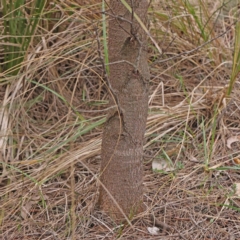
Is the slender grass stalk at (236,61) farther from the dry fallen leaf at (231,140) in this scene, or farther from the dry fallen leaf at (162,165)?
the dry fallen leaf at (162,165)

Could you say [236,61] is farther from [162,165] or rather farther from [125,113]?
[125,113]

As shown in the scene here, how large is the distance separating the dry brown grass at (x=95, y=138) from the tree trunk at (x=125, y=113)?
0.20 ft

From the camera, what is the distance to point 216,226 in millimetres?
1615

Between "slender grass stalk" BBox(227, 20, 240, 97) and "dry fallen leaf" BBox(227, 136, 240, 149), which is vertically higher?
"slender grass stalk" BBox(227, 20, 240, 97)

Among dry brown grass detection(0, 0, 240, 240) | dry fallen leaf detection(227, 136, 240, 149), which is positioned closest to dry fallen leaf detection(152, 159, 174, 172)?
dry brown grass detection(0, 0, 240, 240)

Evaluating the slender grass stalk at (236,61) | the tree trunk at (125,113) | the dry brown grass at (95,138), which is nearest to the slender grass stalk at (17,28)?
the dry brown grass at (95,138)

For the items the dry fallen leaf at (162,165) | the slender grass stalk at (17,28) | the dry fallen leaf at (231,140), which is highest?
the slender grass stalk at (17,28)

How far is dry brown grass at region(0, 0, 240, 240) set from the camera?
1617 millimetres

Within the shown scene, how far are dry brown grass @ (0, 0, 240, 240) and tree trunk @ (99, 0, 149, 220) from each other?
6 centimetres

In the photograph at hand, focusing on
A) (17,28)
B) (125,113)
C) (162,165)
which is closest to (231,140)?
(162,165)

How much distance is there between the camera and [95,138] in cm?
200

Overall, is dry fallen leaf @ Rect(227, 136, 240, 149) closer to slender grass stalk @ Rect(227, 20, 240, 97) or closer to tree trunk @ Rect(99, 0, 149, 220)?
slender grass stalk @ Rect(227, 20, 240, 97)

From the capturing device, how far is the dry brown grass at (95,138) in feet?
5.31

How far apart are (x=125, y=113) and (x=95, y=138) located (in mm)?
497
